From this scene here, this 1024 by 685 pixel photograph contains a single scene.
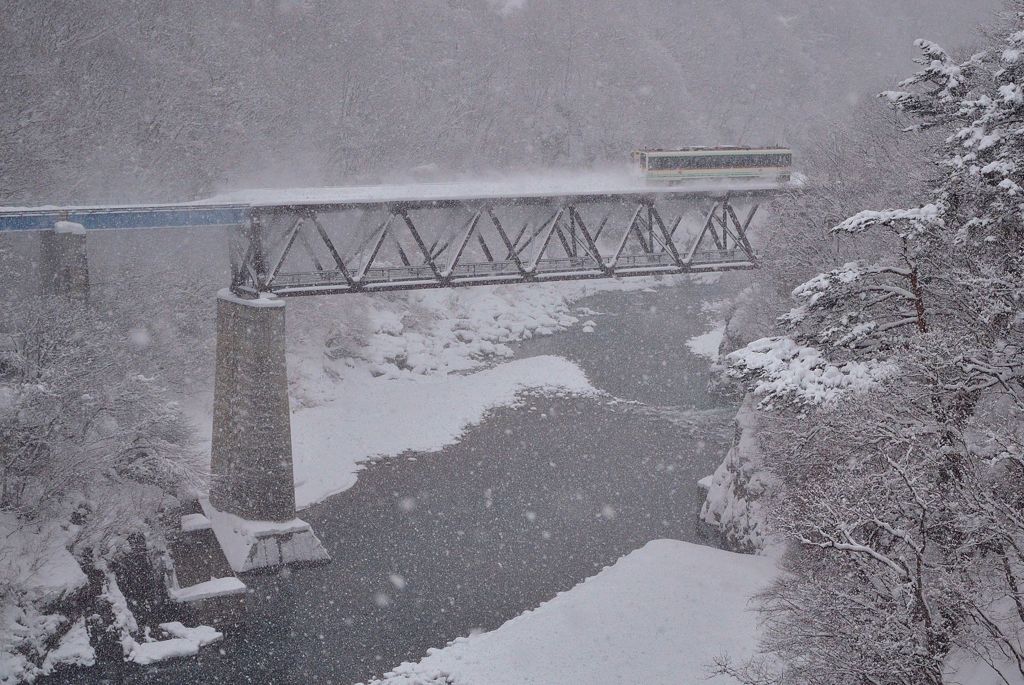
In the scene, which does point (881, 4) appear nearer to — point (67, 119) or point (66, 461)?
point (67, 119)

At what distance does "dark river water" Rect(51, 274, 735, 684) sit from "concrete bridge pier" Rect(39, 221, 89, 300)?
1018 cm

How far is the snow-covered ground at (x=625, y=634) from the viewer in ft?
56.6

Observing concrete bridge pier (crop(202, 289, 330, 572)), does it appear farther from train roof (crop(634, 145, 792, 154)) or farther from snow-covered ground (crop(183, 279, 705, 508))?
train roof (crop(634, 145, 792, 154))

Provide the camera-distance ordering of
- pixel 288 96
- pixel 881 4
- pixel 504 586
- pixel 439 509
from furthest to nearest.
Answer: pixel 881 4 < pixel 288 96 < pixel 439 509 < pixel 504 586

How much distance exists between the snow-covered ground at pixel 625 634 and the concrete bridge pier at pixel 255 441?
7.33m

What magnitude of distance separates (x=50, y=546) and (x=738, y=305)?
113ft

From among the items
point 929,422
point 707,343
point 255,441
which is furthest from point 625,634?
point 707,343

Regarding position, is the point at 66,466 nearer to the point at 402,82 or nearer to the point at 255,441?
the point at 255,441

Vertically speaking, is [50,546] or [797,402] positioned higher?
[797,402]

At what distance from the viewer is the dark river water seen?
19.3 metres

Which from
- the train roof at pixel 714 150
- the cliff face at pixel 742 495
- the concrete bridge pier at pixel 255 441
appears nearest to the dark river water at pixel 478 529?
the cliff face at pixel 742 495

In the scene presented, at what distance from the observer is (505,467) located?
3111cm

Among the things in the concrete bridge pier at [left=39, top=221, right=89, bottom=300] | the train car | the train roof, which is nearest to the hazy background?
the train roof

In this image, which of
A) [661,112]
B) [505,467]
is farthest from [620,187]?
[661,112]
